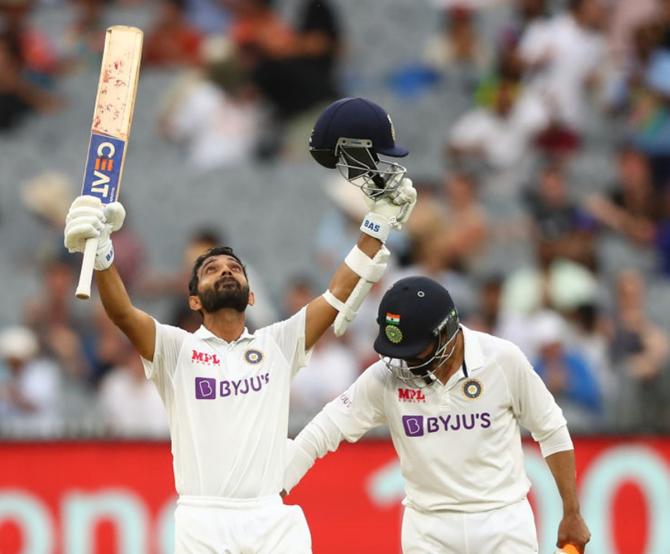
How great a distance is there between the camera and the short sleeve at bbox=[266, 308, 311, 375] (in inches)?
272

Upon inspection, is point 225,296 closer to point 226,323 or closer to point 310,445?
Answer: point 226,323

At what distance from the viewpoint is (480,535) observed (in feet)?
21.7

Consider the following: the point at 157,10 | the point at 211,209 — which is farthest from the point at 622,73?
the point at 157,10

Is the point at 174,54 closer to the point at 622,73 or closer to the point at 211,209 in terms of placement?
the point at 211,209

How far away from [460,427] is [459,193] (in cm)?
591

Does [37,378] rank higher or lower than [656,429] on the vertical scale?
higher

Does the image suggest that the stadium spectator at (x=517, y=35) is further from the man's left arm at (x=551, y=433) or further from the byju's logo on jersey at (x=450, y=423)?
the byju's logo on jersey at (x=450, y=423)

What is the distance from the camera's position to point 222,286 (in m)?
6.72

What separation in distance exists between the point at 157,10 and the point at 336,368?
17.8ft

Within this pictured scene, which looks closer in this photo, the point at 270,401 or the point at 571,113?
the point at 270,401

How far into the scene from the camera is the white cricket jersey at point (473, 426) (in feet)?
21.8

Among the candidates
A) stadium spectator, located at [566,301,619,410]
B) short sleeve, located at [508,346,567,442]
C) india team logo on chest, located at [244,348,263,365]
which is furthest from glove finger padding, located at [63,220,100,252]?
stadium spectator, located at [566,301,619,410]

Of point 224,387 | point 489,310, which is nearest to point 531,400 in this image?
point 224,387

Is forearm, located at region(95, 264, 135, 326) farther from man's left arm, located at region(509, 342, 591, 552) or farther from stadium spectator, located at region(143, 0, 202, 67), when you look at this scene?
stadium spectator, located at region(143, 0, 202, 67)
